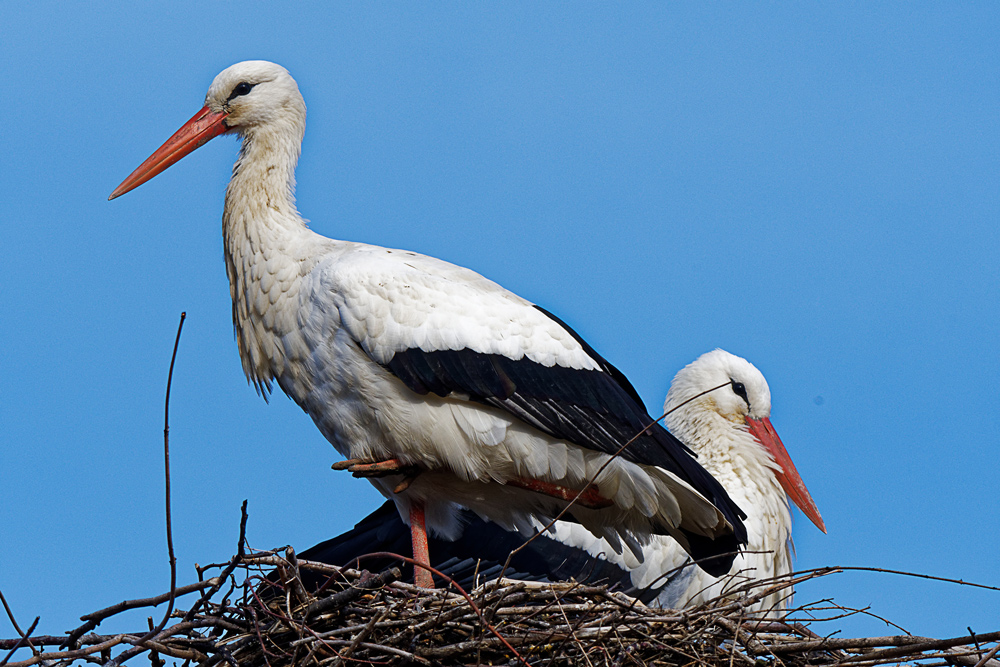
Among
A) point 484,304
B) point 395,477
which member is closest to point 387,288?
point 484,304

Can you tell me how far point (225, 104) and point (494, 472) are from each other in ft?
5.59

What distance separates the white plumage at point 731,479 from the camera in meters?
4.45

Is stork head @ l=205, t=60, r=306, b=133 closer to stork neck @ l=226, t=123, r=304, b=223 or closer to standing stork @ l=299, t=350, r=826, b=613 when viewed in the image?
stork neck @ l=226, t=123, r=304, b=223

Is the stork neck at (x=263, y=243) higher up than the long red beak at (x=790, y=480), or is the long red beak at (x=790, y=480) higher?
the stork neck at (x=263, y=243)

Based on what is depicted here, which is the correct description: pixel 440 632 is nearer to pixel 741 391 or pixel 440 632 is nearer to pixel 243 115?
pixel 243 115

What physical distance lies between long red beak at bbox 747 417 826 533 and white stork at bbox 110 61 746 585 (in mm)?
1385

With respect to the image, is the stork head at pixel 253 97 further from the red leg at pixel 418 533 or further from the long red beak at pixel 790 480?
the long red beak at pixel 790 480

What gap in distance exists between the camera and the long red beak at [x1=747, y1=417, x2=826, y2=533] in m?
5.16

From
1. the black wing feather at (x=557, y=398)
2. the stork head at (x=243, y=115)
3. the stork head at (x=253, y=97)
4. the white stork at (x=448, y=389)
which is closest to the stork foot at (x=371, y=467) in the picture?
the white stork at (x=448, y=389)

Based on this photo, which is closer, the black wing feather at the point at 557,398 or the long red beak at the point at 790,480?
the black wing feather at the point at 557,398

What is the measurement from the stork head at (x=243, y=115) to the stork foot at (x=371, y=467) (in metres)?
1.22

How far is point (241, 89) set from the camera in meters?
4.26

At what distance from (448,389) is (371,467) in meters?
0.36

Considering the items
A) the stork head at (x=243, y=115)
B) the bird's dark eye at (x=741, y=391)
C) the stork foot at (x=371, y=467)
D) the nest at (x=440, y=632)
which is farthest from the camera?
the bird's dark eye at (x=741, y=391)
